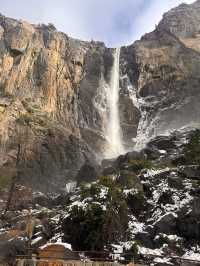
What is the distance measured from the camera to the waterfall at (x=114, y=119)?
5153cm

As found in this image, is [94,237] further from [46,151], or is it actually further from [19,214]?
[46,151]

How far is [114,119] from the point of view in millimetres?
57375

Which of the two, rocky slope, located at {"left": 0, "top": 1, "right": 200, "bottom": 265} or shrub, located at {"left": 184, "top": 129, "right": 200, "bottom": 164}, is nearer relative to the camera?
rocky slope, located at {"left": 0, "top": 1, "right": 200, "bottom": 265}

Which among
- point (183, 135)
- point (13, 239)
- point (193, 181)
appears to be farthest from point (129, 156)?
point (13, 239)

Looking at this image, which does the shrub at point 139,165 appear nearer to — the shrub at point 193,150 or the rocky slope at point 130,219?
the rocky slope at point 130,219

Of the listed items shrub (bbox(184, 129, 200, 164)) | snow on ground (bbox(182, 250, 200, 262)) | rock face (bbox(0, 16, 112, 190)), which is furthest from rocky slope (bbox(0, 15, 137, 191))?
snow on ground (bbox(182, 250, 200, 262))

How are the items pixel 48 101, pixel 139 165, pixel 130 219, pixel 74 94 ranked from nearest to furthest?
pixel 130 219 < pixel 139 165 < pixel 48 101 < pixel 74 94

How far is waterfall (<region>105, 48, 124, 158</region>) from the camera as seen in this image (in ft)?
169

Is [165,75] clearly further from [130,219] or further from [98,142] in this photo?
[130,219]

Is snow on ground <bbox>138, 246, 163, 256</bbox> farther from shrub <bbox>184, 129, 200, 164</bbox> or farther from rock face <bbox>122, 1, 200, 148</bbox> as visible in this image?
rock face <bbox>122, 1, 200, 148</bbox>

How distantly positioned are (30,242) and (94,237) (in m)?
3.25

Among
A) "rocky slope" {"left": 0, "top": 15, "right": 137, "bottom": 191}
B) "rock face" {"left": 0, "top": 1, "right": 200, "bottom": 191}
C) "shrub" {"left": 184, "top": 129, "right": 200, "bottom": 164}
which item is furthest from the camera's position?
"rock face" {"left": 0, "top": 1, "right": 200, "bottom": 191}

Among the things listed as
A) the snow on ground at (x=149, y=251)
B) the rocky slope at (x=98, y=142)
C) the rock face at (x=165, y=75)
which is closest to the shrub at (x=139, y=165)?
the rocky slope at (x=98, y=142)

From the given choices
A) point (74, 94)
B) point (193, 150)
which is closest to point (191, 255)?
point (193, 150)
